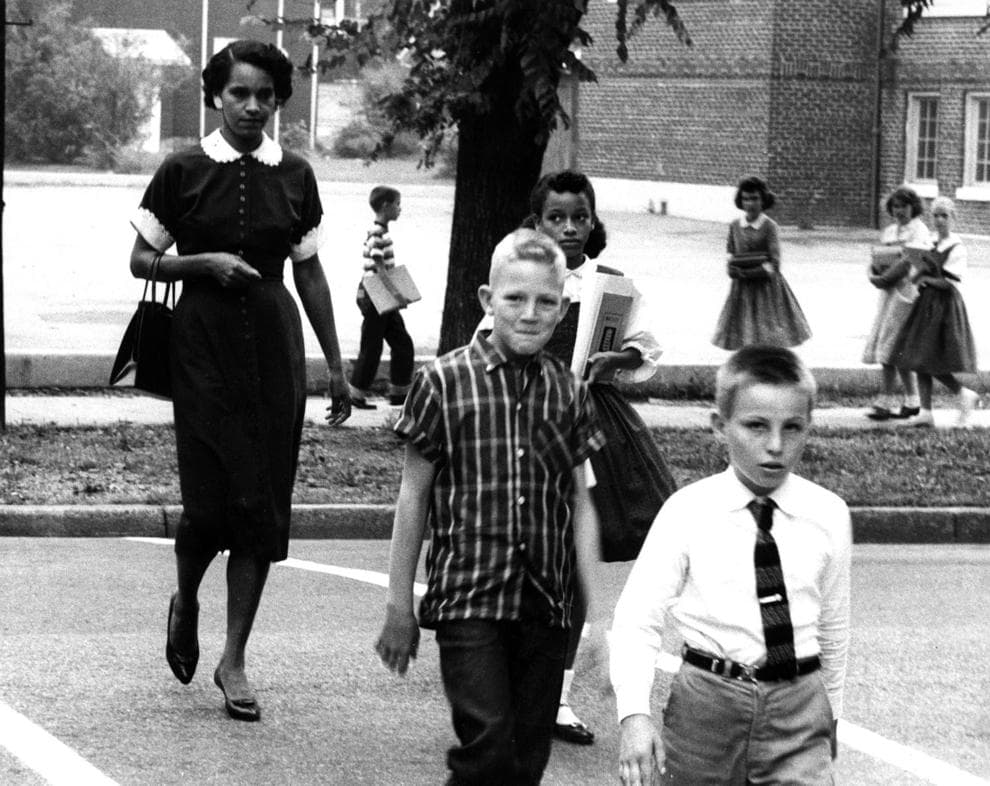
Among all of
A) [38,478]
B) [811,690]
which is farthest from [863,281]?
[811,690]

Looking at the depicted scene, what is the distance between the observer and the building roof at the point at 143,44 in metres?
57.6

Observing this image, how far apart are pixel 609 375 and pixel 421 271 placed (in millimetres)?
18887

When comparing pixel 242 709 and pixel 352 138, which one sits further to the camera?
pixel 352 138

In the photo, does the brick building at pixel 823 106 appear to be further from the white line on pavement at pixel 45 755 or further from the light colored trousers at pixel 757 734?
the light colored trousers at pixel 757 734

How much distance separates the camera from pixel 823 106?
1446 inches

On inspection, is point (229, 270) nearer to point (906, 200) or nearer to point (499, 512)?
point (499, 512)

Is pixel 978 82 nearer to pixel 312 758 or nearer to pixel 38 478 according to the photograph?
pixel 38 478

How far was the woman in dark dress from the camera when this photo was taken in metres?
6.01

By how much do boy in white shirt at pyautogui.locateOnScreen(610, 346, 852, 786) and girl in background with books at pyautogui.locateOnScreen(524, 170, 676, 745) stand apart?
190cm

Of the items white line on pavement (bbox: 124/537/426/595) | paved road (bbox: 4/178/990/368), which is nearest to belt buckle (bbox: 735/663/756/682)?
white line on pavement (bbox: 124/537/426/595)

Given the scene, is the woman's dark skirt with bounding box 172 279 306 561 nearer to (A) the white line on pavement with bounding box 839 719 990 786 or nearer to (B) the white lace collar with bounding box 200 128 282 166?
(B) the white lace collar with bounding box 200 128 282 166

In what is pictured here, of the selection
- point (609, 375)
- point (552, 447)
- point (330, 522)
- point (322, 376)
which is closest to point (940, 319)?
point (322, 376)

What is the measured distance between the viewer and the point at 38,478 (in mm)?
10586

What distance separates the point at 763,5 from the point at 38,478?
27.6 meters
